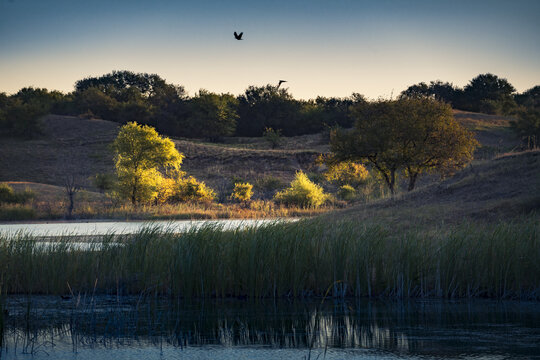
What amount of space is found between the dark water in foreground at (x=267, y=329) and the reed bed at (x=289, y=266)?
424 mm

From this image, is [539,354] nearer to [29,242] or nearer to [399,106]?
[29,242]

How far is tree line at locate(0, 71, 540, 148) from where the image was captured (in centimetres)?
8694

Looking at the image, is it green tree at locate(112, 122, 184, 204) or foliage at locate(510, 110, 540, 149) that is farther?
foliage at locate(510, 110, 540, 149)

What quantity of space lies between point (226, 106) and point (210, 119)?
455 centimetres

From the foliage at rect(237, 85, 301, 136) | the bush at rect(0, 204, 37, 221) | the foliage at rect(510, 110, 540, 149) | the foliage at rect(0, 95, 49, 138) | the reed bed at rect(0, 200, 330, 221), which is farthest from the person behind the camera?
the foliage at rect(237, 85, 301, 136)

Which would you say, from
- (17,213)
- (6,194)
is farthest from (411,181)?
(6,194)

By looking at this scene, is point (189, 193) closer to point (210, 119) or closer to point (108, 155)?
point (108, 155)

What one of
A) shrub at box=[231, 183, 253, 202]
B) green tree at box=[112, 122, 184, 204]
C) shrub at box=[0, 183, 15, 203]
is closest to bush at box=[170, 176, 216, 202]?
green tree at box=[112, 122, 184, 204]

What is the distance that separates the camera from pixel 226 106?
302 feet

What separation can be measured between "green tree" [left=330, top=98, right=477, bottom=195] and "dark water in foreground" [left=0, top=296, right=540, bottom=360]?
22.6 metres

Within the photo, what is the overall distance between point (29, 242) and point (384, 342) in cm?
826

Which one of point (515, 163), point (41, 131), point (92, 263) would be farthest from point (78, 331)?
point (41, 131)

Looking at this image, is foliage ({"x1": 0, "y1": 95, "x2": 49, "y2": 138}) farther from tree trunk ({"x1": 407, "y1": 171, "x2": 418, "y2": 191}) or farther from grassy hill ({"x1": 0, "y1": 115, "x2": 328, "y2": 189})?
tree trunk ({"x1": 407, "y1": 171, "x2": 418, "y2": 191})

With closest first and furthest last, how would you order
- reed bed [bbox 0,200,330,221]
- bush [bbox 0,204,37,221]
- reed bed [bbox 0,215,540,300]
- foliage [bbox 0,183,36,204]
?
reed bed [bbox 0,215,540,300] → reed bed [bbox 0,200,330,221] → bush [bbox 0,204,37,221] → foliage [bbox 0,183,36,204]
